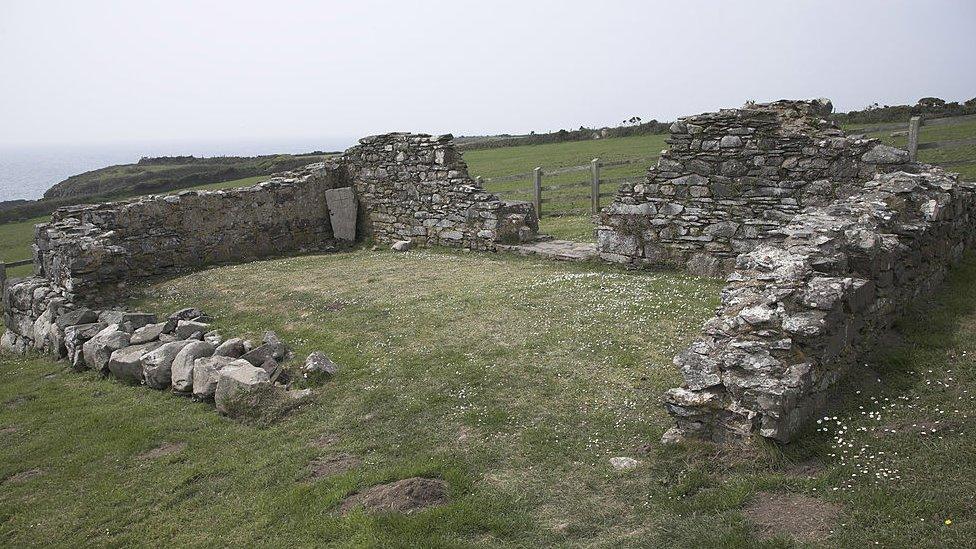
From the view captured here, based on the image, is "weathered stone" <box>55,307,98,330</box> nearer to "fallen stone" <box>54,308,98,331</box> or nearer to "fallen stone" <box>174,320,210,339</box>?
"fallen stone" <box>54,308,98,331</box>

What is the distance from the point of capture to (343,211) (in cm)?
2070

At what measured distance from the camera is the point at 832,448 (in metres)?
5.90

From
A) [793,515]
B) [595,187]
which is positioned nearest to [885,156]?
[793,515]

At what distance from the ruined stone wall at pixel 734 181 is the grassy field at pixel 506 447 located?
165cm

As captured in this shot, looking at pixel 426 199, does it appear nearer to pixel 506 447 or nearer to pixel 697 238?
pixel 697 238

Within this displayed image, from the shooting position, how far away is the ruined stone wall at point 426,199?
56.1 ft

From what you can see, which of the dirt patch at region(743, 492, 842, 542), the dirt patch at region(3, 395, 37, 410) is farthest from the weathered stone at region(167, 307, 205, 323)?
the dirt patch at region(743, 492, 842, 542)

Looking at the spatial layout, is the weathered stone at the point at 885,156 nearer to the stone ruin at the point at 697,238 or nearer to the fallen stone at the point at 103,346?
the stone ruin at the point at 697,238

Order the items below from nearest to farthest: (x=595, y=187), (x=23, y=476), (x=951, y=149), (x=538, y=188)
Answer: (x=23, y=476) → (x=951, y=149) → (x=595, y=187) → (x=538, y=188)

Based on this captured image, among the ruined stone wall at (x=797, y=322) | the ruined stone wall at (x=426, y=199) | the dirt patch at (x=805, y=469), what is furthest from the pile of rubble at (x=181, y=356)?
the ruined stone wall at (x=426, y=199)

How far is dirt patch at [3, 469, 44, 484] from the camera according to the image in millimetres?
7598

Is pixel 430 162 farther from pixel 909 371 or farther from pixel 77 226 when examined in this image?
pixel 909 371

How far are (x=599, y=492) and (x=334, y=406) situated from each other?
12.5 feet

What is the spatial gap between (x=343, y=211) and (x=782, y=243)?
14943mm
